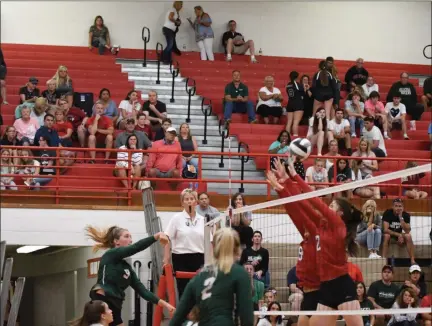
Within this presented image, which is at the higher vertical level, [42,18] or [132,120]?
[42,18]

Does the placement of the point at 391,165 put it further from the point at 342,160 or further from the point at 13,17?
the point at 13,17

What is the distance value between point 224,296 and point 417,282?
6998 mm

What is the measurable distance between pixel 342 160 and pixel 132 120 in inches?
147

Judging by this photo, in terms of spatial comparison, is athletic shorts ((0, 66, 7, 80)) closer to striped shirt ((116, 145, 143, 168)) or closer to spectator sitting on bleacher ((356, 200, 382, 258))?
striped shirt ((116, 145, 143, 168))

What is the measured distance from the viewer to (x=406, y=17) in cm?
2678

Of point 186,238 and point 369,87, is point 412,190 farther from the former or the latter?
point 186,238

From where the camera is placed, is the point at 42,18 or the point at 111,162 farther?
the point at 42,18

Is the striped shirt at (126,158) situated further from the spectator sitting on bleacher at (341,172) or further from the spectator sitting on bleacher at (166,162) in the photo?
the spectator sitting on bleacher at (341,172)

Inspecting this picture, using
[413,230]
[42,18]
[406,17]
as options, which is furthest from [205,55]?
[413,230]

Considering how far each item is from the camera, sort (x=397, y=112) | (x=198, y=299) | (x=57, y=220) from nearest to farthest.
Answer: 1. (x=198, y=299)
2. (x=57, y=220)
3. (x=397, y=112)

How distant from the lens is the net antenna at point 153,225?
47.0 feet

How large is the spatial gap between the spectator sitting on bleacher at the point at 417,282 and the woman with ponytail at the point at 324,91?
21.5 ft

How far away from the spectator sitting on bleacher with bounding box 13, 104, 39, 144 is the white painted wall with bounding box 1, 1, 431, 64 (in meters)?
6.72

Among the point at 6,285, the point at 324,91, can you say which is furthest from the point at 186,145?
the point at 6,285
